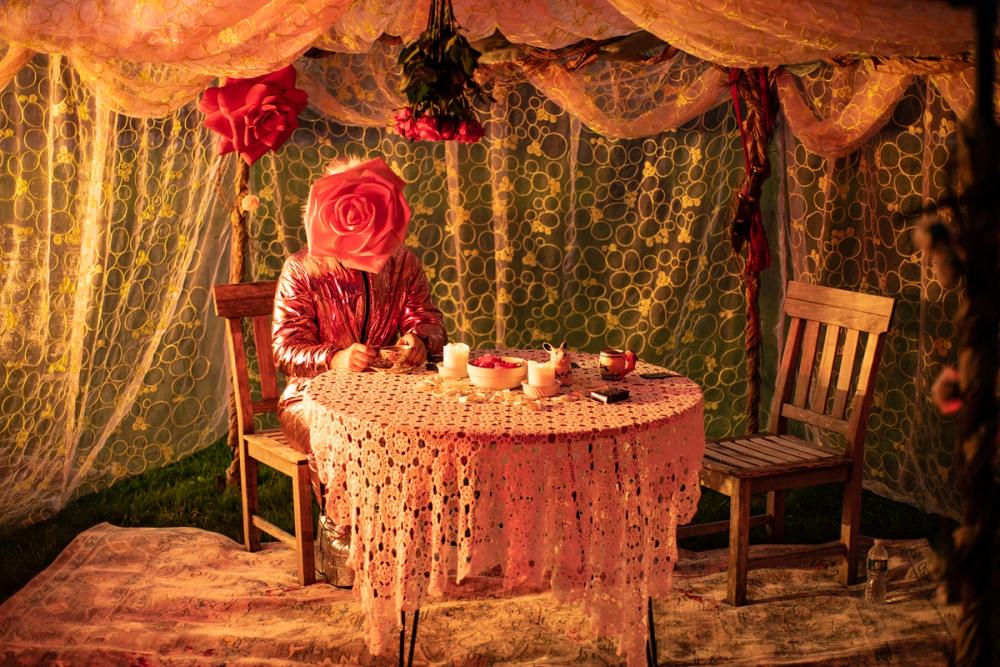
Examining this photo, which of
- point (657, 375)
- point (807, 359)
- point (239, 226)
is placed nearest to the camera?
point (657, 375)

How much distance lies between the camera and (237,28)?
3.56 meters

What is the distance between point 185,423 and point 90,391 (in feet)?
1.70

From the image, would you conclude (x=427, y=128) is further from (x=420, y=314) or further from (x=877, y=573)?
(x=877, y=573)

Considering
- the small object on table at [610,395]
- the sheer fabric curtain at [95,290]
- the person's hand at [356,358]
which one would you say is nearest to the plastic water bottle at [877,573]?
the small object on table at [610,395]

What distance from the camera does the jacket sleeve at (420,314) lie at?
3.70 meters

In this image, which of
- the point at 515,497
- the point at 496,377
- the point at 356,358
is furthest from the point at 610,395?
the point at 356,358

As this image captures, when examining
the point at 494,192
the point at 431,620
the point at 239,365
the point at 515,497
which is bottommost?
the point at 431,620

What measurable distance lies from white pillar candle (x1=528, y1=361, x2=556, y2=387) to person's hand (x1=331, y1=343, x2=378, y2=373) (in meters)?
0.63

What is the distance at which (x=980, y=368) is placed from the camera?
94cm

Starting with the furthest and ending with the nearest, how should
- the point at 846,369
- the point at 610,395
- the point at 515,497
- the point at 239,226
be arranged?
1. the point at 239,226
2. the point at 846,369
3. the point at 610,395
4. the point at 515,497

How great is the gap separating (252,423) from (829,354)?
7.07 ft

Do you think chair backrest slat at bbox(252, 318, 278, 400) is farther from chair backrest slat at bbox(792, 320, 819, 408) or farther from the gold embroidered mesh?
the gold embroidered mesh

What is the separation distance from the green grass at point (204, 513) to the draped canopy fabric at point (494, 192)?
0.11 m

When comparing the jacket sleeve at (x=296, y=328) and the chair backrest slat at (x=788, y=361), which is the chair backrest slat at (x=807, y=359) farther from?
the jacket sleeve at (x=296, y=328)
